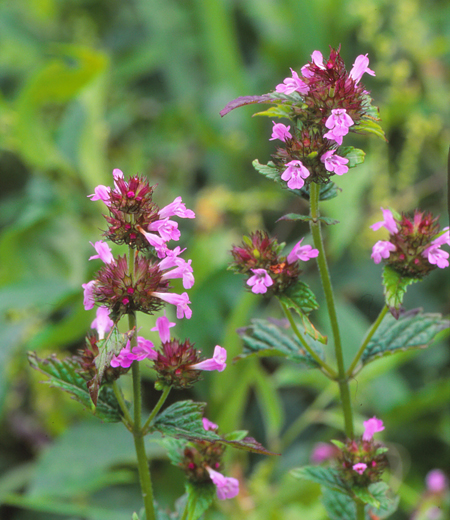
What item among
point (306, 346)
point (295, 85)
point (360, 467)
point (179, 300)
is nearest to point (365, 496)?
point (360, 467)

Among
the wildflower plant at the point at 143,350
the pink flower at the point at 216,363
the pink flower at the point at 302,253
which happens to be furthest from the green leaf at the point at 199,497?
the pink flower at the point at 302,253

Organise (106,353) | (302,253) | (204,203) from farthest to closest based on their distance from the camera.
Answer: (204,203) < (302,253) < (106,353)

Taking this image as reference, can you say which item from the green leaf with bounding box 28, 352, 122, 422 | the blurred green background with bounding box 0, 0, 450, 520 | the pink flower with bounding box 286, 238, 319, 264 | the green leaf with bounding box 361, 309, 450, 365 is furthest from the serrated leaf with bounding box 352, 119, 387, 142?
the blurred green background with bounding box 0, 0, 450, 520

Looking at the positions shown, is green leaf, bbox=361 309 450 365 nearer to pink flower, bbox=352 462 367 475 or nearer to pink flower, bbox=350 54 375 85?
pink flower, bbox=352 462 367 475

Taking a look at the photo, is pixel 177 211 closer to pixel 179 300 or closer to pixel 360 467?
pixel 179 300

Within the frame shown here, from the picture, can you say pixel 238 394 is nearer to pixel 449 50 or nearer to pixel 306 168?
pixel 306 168

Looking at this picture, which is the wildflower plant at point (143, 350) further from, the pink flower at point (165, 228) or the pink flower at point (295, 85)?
the pink flower at point (295, 85)
